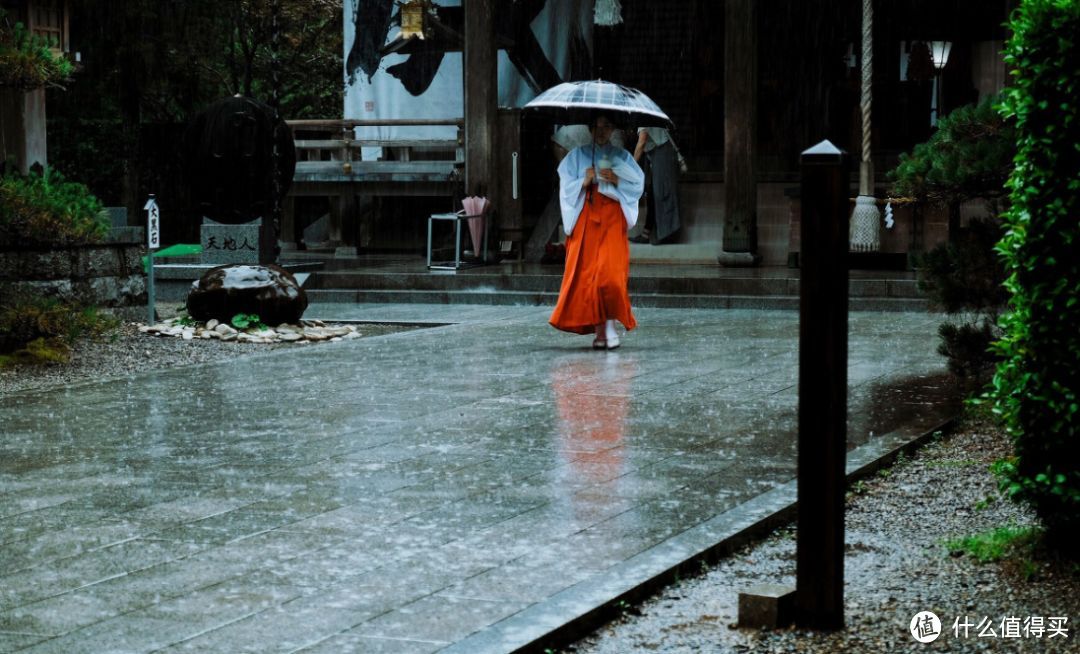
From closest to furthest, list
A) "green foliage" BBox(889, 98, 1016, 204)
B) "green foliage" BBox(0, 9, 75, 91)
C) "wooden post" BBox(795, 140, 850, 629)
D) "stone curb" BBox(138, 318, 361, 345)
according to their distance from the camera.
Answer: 1. "wooden post" BBox(795, 140, 850, 629)
2. "green foliage" BBox(889, 98, 1016, 204)
3. "green foliage" BBox(0, 9, 75, 91)
4. "stone curb" BBox(138, 318, 361, 345)

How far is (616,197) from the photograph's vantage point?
11.3 m

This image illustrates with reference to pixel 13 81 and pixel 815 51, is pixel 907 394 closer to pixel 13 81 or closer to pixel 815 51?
pixel 13 81

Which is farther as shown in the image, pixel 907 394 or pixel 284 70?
pixel 284 70

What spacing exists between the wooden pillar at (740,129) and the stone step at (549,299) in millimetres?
2129

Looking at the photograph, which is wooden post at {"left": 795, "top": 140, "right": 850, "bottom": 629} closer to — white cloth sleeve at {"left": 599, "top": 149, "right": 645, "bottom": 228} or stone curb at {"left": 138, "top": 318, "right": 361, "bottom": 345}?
white cloth sleeve at {"left": 599, "top": 149, "right": 645, "bottom": 228}

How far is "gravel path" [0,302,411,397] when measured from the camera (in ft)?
33.2

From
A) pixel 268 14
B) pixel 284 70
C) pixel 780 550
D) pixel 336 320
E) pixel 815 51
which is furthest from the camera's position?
pixel 284 70

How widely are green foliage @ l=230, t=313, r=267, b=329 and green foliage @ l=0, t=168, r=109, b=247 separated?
4.62 ft

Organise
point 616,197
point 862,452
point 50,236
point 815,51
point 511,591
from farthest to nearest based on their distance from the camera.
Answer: point 815,51, point 50,236, point 616,197, point 862,452, point 511,591

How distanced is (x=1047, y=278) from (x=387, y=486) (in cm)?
290

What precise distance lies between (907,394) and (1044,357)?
4169mm

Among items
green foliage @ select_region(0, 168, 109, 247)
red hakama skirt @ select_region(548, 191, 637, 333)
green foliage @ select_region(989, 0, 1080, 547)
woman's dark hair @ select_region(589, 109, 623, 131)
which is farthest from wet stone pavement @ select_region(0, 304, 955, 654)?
green foliage @ select_region(0, 168, 109, 247)

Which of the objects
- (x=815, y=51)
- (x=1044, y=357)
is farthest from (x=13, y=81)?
(x=815, y=51)

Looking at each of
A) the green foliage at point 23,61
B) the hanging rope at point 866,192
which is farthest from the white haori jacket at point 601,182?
the hanging rope at point 866,192
